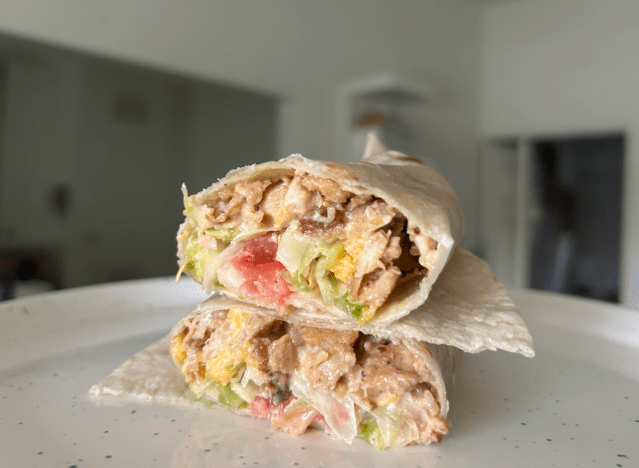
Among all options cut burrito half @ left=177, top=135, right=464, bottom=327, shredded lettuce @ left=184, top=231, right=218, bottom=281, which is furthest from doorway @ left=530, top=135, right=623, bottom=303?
shredded lettuce @ left=184, top=231, right=218, bottom=281

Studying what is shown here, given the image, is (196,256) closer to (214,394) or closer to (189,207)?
(189,207)

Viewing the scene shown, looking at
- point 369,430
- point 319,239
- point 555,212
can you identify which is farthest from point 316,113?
point 369,430

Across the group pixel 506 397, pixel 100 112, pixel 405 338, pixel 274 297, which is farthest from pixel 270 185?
pixel 100 112

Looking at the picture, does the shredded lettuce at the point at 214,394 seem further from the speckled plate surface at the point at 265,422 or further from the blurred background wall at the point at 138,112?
the blurred background wall at the point at 138,112

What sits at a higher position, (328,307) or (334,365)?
(328,307)

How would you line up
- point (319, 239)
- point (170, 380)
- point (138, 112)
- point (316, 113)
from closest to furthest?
point (319, 239) < point (170, 380) < point (138, 112) < point (316, 113)

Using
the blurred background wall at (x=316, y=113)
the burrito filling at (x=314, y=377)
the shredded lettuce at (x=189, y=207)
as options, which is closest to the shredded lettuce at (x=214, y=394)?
the burrito filling at (x=314, y=377)
